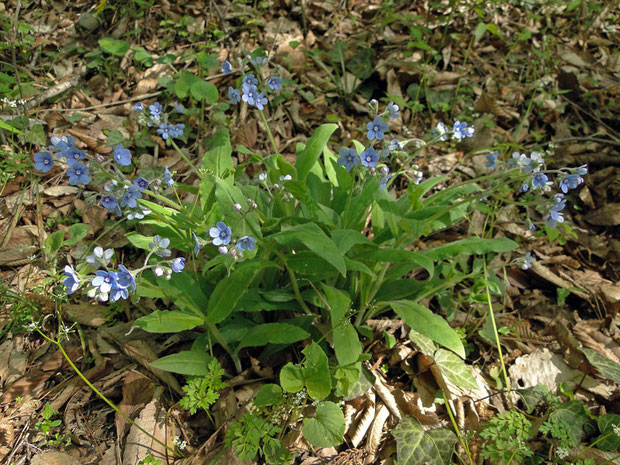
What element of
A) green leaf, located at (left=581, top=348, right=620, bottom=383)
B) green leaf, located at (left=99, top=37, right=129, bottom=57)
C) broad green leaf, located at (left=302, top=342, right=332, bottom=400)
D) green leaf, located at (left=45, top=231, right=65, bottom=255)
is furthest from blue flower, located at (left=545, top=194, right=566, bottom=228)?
green leaf, located at (left=99, top=37, right=129, bottom=57)

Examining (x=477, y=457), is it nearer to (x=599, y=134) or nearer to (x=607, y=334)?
(x=607, y=334)

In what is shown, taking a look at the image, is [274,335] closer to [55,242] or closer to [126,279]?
[126,279]

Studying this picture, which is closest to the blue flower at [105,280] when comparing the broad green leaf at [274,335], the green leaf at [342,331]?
the broad green leaf at [274,335]

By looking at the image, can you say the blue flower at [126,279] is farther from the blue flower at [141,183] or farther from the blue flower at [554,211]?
the blue flower at [554,211]

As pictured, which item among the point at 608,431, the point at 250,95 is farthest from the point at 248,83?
the point at 608,431

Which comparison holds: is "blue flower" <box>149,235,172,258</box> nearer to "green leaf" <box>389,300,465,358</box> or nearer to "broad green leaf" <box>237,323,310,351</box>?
"broad green leaf" <box>237,323,310,351</box>

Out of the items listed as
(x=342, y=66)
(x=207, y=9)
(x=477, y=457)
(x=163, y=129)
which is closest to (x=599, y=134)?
(x=342, y=66)
